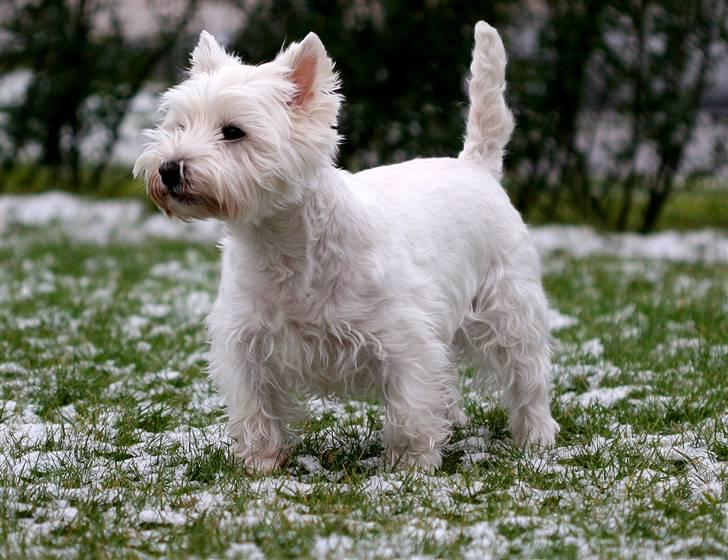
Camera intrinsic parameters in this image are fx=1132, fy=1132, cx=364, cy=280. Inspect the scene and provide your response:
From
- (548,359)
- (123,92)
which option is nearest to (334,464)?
(548,359)

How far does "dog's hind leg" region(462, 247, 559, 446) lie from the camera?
448 cm

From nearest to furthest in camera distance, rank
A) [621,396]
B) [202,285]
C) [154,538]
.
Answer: [154,538] < [621,396] < [202,285]

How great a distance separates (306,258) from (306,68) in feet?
2.14

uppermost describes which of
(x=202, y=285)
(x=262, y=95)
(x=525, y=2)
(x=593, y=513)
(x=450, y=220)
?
(x=525, y=2)

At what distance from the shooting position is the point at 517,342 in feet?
14.7

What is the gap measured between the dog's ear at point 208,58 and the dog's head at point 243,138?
0.03m

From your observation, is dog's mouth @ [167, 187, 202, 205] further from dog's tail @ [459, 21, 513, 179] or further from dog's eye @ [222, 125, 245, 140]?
dog's tail @ [459, 21, 513, 179]

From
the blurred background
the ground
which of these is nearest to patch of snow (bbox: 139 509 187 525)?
Answer: the ground

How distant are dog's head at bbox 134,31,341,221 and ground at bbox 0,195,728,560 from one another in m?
0.95

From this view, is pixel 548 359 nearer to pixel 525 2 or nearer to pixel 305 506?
pixel 305 506

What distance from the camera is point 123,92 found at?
12.2 m

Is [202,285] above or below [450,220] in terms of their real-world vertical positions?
below

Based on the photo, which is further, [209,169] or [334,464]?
[334,464]

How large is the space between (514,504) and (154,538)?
112cm
